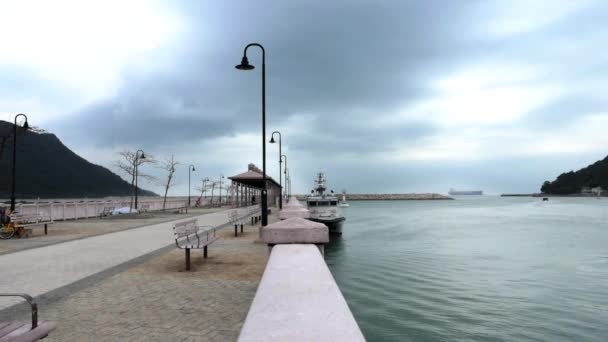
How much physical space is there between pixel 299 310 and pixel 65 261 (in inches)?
416

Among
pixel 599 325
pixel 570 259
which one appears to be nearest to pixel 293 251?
pixel 599 325

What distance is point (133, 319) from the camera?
5.57m

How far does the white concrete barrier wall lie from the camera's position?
195 centimetres

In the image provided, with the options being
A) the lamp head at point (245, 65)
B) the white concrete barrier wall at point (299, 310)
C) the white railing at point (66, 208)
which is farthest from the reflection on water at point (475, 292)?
the white railing at point (66, 208)

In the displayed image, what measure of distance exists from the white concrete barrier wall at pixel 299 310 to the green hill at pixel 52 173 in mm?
128470

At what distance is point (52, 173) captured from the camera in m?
138

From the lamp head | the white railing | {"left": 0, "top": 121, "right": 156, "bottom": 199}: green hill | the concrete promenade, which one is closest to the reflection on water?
the concrete promenade

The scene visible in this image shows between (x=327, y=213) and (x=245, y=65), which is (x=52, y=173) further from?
(x=245, y=65)

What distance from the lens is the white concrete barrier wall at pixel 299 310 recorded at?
76.9 inches

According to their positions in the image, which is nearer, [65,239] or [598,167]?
[65,239]

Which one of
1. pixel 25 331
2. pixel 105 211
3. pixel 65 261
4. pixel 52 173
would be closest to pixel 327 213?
pixel 105 211

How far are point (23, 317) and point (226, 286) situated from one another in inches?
130

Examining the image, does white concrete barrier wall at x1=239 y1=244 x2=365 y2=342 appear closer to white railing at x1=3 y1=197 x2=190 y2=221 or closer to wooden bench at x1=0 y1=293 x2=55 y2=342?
wooden bench at x1=0 y1=293 x2=55 y2=342

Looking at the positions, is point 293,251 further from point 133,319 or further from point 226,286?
point 226,286
